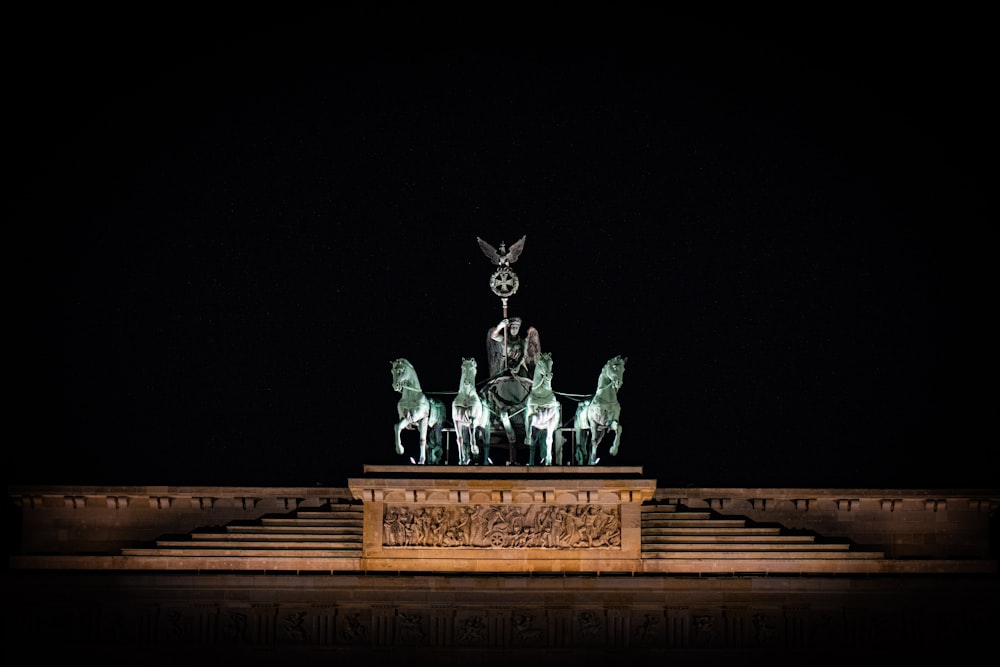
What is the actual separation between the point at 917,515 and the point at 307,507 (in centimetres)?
1203

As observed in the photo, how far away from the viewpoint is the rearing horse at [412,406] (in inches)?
1790

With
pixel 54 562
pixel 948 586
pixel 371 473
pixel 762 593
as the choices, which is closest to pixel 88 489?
pixel 54 562

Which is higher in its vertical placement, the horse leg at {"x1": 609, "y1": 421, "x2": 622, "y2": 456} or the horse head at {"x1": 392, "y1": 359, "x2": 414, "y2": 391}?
the horse head at {"x1": 392, "y1": 359, "x2": 414, "y2": 391}

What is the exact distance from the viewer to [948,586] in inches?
1753

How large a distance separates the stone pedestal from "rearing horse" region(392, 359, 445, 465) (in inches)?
36.2

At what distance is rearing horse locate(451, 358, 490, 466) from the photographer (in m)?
45.2

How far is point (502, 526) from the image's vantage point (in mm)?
45000

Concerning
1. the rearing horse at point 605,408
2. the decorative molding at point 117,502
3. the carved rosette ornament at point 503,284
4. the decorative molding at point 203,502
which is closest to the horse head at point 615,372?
the rearing horse at point 605,408

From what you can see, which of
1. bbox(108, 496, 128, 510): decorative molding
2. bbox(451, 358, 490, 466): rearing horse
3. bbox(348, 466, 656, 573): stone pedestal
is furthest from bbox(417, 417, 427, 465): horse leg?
bbox(108, 496, 128, 510): decorative molding

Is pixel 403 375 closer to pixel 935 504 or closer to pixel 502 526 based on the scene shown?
pixel 502 526

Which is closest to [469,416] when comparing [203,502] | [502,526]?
[502,526]

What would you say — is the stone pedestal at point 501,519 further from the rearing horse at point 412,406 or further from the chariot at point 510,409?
the rearing horse at point 412,406

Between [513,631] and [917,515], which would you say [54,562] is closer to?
[513,631]

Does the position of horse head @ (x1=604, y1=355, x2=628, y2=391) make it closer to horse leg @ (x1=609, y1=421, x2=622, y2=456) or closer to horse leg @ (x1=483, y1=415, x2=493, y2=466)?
horse leg @ (x1=609, y1=421, x2=622, y2=456)
